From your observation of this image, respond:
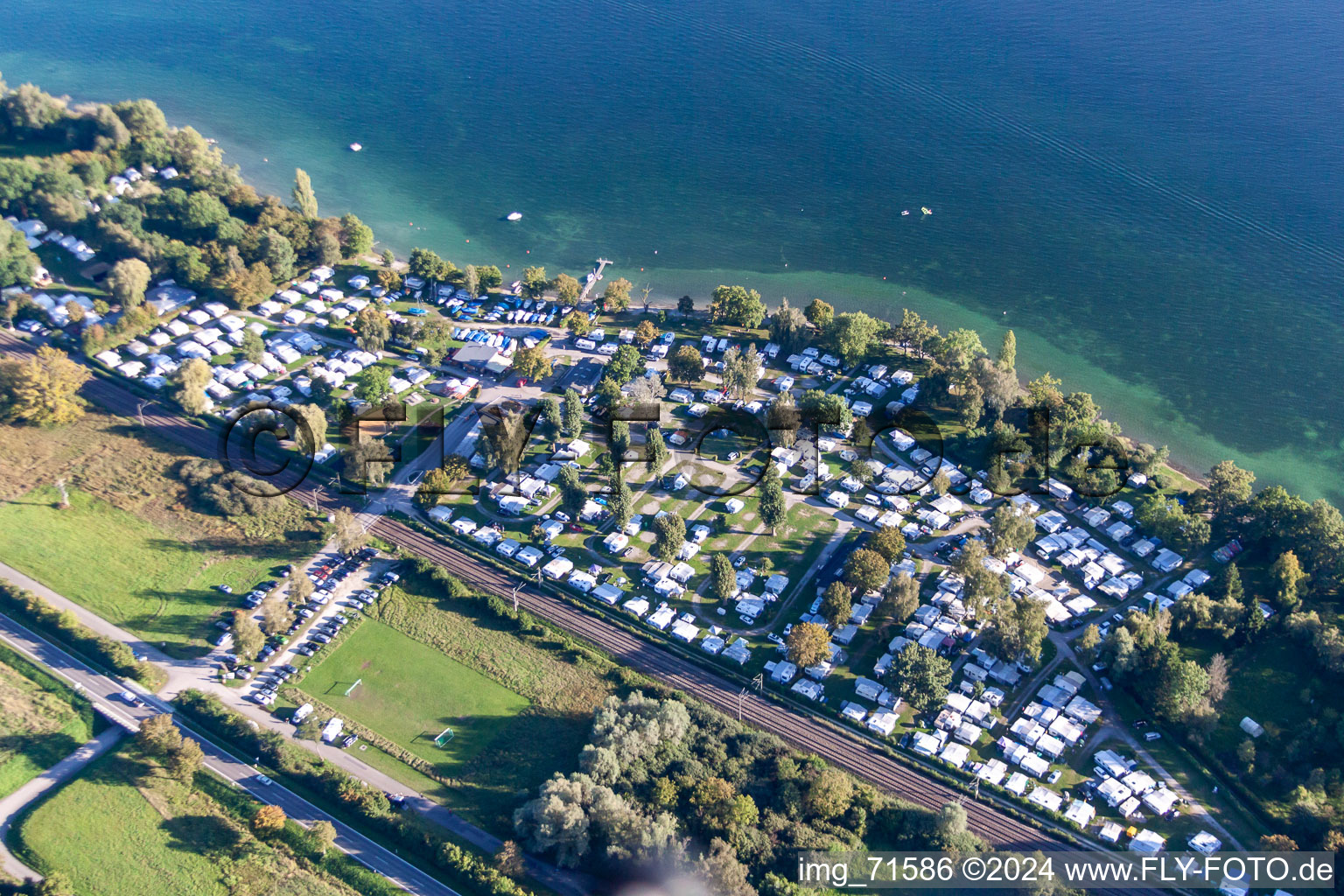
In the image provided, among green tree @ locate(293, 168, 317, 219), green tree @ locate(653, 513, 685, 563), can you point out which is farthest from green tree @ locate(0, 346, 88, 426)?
green tree @ locate(653, 513, 685, 563)

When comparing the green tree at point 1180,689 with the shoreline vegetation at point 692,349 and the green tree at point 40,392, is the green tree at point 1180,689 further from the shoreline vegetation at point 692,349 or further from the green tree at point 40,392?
the green tree at point 40,392

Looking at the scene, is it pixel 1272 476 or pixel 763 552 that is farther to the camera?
pixel 1272 476

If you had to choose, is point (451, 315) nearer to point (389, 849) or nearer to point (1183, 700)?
point (389, 849)

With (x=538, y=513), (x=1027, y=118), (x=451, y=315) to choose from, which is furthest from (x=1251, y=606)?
(x=1027, y=118)

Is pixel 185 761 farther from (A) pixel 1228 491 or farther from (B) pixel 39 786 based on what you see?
(A) pixel 1228 491

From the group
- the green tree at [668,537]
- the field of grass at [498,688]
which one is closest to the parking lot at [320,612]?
the field of grass at [498,688]

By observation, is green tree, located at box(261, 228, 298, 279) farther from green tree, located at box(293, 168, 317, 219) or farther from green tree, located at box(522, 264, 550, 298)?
green tree, located at box(522, 264, 550, 298)
